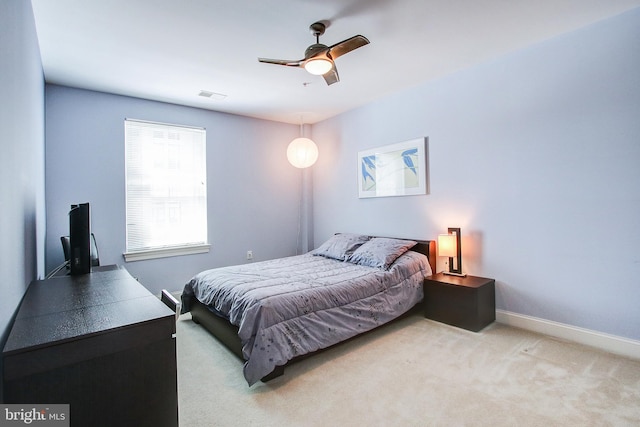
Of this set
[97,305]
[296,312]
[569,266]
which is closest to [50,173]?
[97,305]

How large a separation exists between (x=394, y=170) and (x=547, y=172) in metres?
1.64

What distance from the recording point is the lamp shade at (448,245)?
321cm

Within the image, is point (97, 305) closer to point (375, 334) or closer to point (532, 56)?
point (375, 334)

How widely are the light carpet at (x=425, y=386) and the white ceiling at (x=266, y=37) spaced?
263 cm

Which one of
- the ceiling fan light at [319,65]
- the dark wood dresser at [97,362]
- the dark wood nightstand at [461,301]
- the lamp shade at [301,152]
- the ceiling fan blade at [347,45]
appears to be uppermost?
the ceiling fan blade at [347,45]

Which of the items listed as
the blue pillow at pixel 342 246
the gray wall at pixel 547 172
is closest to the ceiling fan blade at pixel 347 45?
the gray wall at pixel 547 172

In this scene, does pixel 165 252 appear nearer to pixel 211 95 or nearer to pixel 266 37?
pixel 211 95

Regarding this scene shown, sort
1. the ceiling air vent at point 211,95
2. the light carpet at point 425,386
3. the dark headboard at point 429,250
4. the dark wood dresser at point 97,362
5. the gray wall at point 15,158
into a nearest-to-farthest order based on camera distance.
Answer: the dark wood dresser at point 97,362
the gray wall at point 15,158
the light carpet at point 425,386
the dark headboard at point 429,250
the ceiling air vent at point 211,95

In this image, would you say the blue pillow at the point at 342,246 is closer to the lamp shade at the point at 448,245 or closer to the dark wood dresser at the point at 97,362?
the lamp shade at the point at 448,245

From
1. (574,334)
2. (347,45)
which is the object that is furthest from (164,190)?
(574,334)

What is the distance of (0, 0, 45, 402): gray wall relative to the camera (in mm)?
1229

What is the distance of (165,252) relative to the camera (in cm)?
395

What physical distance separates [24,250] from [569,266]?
156 inches

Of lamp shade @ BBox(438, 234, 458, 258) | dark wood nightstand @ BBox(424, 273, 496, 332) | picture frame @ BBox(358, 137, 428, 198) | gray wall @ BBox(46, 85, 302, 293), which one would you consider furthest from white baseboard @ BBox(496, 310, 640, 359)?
gray wall @ BBox(46, 85, 302, 293)
